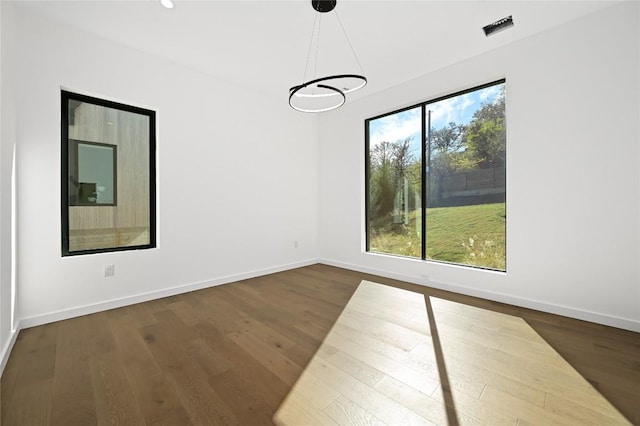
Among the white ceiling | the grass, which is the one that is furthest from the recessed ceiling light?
the grass

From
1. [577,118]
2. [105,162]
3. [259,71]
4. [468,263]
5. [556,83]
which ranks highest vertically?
[259,71]

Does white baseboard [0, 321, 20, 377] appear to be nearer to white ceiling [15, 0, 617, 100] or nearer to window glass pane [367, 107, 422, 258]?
white ceiling [15, 0, 617, 100]

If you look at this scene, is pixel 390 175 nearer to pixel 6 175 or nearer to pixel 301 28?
pixel 301 28

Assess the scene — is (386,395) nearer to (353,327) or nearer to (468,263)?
(353,327)

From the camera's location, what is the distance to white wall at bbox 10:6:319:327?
8.57 ft

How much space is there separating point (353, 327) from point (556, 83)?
3.24m

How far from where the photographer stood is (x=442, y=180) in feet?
12.9

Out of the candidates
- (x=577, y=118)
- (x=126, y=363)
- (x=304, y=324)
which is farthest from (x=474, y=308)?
(x=126, y=363)

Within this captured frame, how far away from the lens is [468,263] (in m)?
3.66

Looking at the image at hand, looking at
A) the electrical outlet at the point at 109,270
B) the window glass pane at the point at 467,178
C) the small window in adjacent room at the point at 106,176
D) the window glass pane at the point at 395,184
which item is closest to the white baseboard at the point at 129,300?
the electrical outlet at the point at 109,270

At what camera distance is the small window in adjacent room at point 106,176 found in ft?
9.60

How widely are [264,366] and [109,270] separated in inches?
88.7

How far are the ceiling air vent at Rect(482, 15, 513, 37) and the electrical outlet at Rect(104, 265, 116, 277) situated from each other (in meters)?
4.76

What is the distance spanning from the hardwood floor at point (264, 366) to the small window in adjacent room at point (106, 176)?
0.85m
